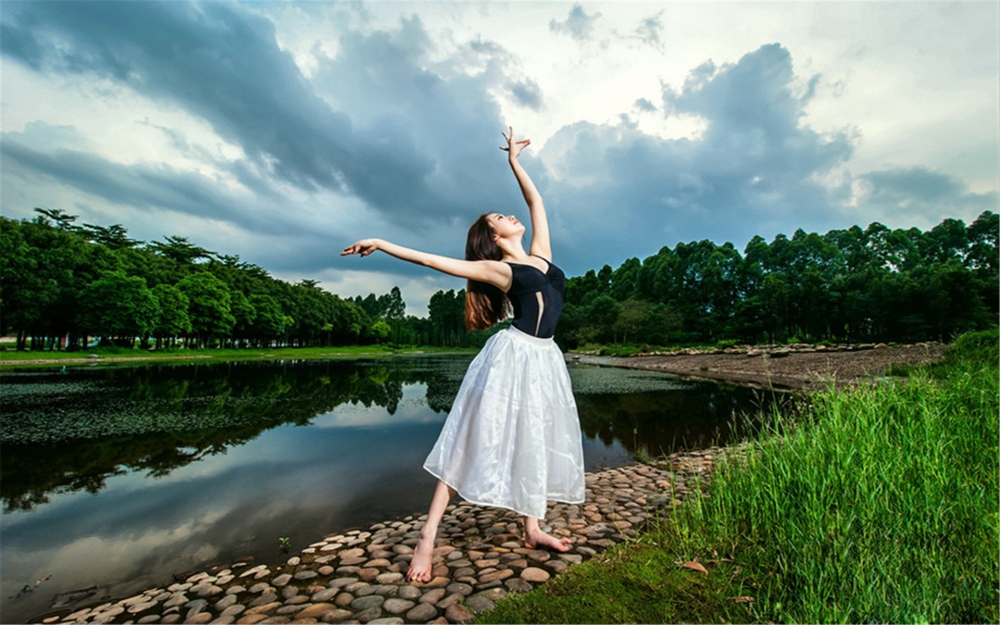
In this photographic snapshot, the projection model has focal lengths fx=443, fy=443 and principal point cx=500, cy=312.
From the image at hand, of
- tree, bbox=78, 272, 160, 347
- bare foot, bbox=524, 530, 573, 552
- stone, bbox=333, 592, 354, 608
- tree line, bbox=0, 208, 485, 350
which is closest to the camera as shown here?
stone, bbox=333, 592, 354, 608

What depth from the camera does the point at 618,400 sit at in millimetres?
12422

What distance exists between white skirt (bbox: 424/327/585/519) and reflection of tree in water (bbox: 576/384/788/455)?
289 centimetres

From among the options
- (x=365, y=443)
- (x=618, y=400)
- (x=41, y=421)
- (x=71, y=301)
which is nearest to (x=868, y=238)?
(x=618, y=400)

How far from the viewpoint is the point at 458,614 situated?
2281 mm

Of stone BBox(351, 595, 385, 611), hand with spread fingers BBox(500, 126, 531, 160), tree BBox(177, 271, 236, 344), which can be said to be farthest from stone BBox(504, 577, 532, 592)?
tree BBox(177, 271, 236, 344)

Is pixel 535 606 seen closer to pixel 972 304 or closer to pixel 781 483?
pixel 781 483

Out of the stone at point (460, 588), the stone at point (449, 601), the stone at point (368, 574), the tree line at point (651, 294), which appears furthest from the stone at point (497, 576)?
the tree line at point (651, 294)

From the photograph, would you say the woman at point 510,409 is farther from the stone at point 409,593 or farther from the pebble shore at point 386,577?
the pebble shore at point 386,577

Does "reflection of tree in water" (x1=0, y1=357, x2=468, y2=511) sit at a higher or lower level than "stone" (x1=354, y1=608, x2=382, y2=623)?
lower

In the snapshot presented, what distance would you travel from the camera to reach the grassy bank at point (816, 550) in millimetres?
2123

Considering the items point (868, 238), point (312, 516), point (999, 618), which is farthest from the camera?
point (868, 238)

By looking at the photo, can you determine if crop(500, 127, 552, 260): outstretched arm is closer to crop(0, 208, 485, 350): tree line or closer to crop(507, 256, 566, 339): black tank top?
crop(507, 256, 566, 339): black tank top

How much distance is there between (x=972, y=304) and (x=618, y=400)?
96.2ft

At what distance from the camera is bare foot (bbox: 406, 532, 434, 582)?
270 cm
